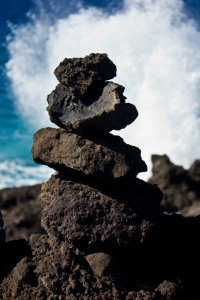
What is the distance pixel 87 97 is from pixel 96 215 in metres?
1.64

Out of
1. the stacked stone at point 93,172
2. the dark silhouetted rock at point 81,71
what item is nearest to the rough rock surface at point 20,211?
the stacked stone at point 93,172

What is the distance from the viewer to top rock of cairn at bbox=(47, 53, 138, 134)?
12.2 feet

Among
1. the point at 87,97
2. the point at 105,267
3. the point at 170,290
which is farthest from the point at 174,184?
the point at 105,267

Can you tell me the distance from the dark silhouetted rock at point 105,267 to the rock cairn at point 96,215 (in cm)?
1

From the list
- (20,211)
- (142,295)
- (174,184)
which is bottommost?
(142,295)

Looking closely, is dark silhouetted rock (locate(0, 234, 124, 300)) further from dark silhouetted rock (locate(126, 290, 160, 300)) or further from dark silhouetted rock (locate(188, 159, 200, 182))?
dark silhouetted rock (locate(188, 159, 200, 182))

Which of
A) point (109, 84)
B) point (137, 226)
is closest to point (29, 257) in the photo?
point (137, 226)

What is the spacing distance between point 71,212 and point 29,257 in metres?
0.91

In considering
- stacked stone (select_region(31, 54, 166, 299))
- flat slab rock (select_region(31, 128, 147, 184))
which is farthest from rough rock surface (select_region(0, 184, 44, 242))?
flat slab rock (select_region(31, 128, 147, 184))

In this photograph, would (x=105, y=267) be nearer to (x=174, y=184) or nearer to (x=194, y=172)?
(x=174, y=184)

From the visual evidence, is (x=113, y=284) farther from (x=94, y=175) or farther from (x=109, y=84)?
(x=109, y=84)

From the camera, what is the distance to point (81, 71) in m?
3.86

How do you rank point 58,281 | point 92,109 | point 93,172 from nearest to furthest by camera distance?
point 58,281 → point 93,172 → point 92,109

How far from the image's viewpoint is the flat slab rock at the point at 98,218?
3592mm
